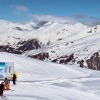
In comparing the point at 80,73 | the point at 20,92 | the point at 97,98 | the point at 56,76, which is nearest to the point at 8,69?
the point at 20,92

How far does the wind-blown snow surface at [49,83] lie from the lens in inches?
1415

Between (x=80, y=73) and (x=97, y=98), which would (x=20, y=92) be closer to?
(x=97, y=98)

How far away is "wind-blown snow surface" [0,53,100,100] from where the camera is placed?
35931 millimetres

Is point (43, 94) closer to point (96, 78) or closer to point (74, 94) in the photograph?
point (74, 94)

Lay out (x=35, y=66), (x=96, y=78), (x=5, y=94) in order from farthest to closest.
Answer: (x=35, y=66), (x=96, y=78), (x=5, y=94)

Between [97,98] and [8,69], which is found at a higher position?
[8,69]

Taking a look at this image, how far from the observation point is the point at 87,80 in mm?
55906

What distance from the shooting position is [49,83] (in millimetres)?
48188

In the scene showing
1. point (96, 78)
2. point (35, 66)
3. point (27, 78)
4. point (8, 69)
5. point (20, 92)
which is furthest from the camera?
point (35, 66)

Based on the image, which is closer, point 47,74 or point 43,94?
point 43,94

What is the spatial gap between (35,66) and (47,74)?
456 cm

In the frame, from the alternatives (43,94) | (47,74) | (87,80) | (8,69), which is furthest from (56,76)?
(43,94)

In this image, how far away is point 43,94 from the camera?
36.7 meters

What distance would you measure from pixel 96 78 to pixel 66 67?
36.2 feet
